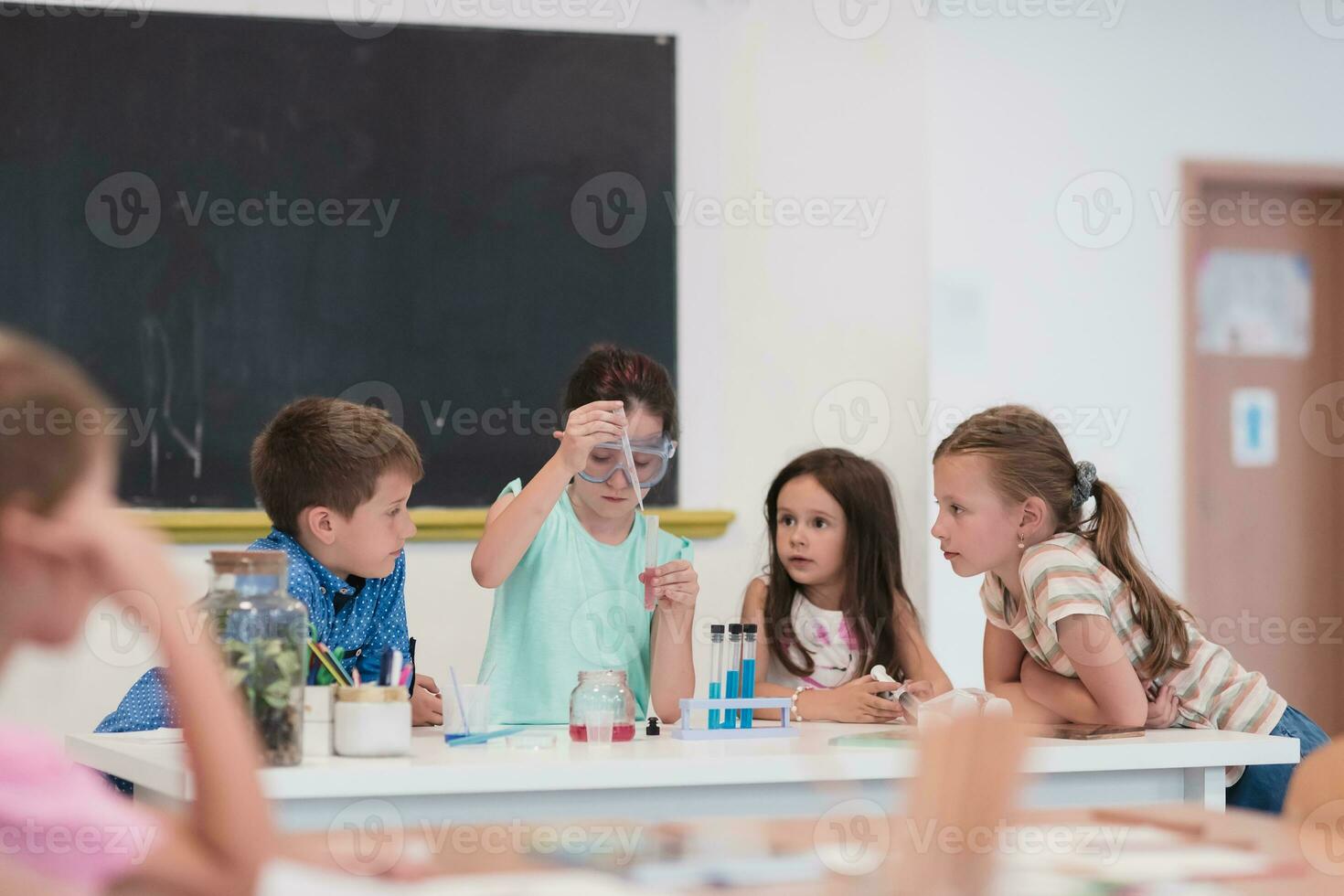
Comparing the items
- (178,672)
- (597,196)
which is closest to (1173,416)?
(597,196)

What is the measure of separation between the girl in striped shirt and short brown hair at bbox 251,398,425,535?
0.87 m

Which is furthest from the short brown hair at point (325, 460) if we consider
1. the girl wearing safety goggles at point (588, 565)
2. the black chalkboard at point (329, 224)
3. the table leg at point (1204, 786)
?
the black chalkboard at point (329, 224)

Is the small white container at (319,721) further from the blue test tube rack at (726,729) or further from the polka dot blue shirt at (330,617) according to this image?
the blue test tube rack at (726,729)

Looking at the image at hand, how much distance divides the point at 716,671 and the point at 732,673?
41mm

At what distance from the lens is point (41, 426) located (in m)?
0.72

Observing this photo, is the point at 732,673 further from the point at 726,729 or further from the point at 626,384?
the point at 626,384

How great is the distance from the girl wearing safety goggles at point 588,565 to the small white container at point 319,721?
0.62 meters

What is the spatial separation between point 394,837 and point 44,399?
53 centimetres

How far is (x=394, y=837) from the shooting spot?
1.13 m

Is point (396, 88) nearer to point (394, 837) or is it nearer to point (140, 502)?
point (140, 502)

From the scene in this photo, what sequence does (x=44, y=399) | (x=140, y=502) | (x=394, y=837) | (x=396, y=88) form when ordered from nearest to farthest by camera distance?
(x=44, y=399)
(x=394, y=837)
(x=140, y=502)
(x=396, y=88)

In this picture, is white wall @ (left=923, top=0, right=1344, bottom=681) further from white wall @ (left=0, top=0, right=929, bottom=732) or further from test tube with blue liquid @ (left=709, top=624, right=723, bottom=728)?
test tube with blue liquid @ (left=709, top=624, right=723, bottom=728)

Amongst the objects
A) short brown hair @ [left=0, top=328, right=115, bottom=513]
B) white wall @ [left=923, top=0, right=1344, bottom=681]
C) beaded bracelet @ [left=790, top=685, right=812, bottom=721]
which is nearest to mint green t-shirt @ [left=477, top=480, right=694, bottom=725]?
beaded bracelet @ [left=790, top=685, right=812, bottom=721]

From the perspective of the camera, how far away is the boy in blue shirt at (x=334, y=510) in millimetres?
1962
